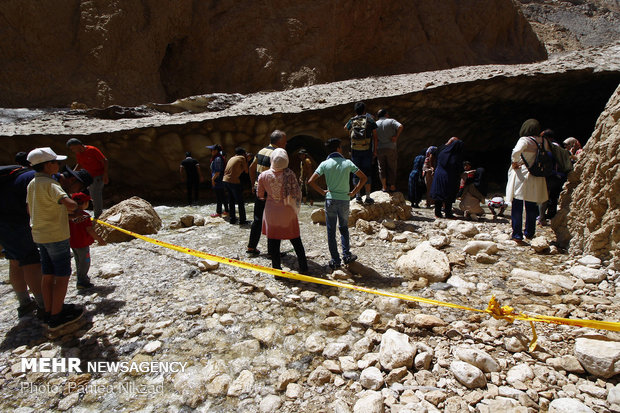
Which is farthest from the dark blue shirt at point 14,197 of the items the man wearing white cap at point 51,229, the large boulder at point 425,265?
the large boulder at point 425,265

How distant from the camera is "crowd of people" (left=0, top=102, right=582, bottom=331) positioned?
2637 millimetres

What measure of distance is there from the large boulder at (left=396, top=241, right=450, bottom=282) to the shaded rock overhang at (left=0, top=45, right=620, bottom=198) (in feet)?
19.2

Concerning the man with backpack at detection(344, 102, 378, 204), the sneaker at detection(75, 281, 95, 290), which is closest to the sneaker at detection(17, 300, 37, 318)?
the sneaker at detection(75, 281, 95, 290)

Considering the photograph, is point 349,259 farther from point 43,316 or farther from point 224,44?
point 224,44

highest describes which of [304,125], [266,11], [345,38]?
[266,11]

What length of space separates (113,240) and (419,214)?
4.94 meters

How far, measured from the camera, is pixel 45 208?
2.56 metres

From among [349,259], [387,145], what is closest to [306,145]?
[387,145]

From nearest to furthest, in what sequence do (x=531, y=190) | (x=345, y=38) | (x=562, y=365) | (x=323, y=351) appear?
(x=562, y=365) → (x=323, y=351) → (x=531, y=190) → (x=345, y=38)

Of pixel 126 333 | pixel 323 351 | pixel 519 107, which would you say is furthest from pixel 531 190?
pixel 519 107

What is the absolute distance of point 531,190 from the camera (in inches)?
155

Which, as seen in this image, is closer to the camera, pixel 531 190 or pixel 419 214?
pixel 531 190

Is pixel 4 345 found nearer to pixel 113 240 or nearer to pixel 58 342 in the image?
pixel 58 342

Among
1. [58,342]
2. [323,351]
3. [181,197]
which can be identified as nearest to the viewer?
[323,351]
